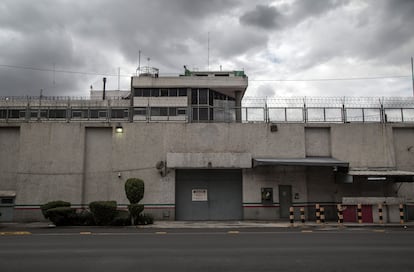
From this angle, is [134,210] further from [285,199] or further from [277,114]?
[277,114]

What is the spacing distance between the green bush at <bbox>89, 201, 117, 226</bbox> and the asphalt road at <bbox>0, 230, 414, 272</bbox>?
516cm

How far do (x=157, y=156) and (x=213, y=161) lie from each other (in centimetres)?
370

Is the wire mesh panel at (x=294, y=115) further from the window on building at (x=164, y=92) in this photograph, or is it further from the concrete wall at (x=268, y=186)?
the window on building at (x=164, y=92)

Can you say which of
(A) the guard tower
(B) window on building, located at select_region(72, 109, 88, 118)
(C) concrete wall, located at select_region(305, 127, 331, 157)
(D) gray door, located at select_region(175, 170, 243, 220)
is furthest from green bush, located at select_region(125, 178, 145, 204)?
(A) the guard tower

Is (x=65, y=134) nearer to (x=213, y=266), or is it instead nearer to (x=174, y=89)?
(x=213, y=266)

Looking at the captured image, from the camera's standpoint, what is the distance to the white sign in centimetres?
2439

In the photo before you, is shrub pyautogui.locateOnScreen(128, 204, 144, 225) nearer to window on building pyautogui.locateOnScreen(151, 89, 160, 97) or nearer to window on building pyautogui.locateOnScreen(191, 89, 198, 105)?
window on building pyautogui.locateOnScreen(191, 89, 198, 105)

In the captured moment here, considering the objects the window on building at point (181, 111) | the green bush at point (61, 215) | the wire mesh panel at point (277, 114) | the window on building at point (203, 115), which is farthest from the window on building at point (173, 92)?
the green bush at point (61, 215)

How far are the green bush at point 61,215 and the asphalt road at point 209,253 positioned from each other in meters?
5.44

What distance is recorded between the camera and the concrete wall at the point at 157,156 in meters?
24.0

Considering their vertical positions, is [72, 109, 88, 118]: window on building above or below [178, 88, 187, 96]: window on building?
below

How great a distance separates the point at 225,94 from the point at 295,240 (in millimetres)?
40495

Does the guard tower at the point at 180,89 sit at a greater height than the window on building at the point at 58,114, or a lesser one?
greater

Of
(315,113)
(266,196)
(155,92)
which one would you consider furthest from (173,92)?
(266,196)
